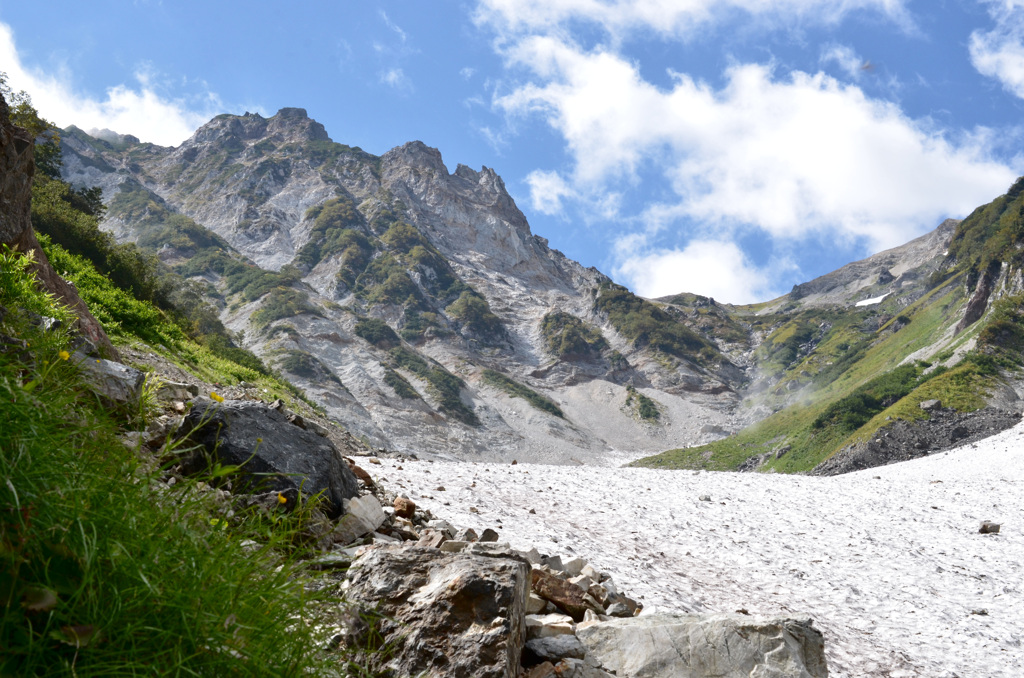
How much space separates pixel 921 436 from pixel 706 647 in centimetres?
4419

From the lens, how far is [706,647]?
16.9 ft

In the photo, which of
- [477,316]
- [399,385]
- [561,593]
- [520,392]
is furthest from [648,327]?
[561,593]

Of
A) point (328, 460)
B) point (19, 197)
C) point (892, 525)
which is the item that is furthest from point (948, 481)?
point (19, 197)

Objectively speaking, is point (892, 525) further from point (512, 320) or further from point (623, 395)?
point (512, 320)

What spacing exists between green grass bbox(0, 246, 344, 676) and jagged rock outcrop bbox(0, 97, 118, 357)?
7036 mm

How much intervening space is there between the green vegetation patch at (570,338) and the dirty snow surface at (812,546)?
129527 millimetres

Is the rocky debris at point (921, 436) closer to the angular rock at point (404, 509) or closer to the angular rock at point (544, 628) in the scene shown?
the angular rock at point (404, 509)

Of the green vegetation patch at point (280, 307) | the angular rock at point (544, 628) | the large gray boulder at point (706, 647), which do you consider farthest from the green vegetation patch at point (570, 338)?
the angular rock at point (544, 628)

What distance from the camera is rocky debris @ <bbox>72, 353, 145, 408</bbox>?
4.93 metres

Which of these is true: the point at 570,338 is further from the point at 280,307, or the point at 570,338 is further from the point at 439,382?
the point at 280,307

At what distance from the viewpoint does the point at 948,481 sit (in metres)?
19.3

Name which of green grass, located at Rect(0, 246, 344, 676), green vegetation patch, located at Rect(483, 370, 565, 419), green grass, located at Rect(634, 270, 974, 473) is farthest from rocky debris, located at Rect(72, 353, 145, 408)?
green vegetation patch, located at Rect(483, 370, 565, 419)

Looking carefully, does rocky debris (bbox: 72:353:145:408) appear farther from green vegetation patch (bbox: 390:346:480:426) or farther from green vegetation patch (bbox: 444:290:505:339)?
green vegetation patch (bbox: 444:290:505:339)

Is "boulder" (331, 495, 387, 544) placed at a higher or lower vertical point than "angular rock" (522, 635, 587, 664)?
higher
